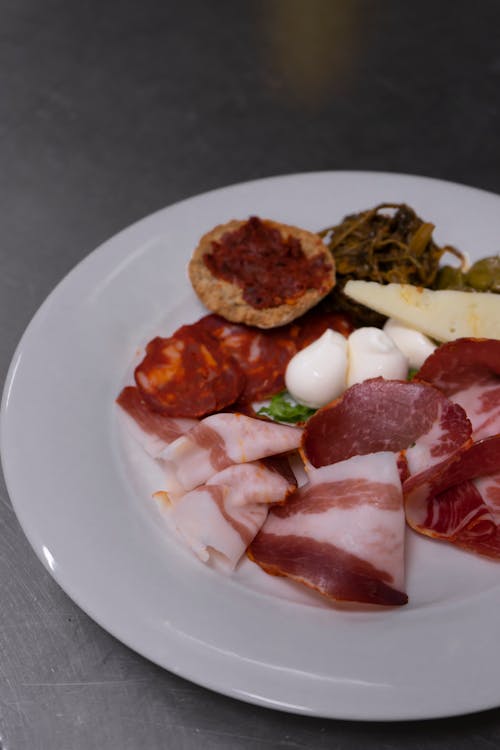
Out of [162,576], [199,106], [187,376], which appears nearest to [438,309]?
[187,376]

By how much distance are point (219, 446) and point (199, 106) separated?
2.59 meters

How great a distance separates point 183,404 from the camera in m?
2.40

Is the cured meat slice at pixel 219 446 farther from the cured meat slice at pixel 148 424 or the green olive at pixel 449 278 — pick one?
the green olive at pixel 449 278

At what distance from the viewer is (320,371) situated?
7.91 ft

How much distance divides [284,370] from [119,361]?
0.56 metres

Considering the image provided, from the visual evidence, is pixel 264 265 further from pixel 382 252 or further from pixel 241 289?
pixel 382 252

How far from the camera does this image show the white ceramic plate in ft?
5.67

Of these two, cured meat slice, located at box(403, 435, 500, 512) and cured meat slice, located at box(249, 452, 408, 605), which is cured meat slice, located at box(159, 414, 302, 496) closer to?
cured meat slice, located at box(249, 452, 408, 605)

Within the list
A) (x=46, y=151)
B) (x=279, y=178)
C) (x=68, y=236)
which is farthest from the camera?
(x=46, y=151)

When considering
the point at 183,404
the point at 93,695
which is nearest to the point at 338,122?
the point at 183,404

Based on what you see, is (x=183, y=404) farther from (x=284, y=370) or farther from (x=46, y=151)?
(x=46, y=151)

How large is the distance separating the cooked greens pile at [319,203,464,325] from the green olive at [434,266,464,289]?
0.11 ft

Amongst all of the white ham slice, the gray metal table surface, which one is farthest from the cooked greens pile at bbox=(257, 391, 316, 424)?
the gray metal table surface

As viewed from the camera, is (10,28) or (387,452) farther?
(10,28)
